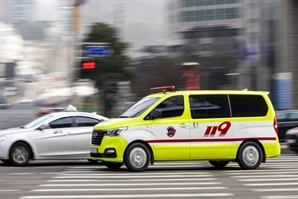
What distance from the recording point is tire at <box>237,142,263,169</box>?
48.4 feet

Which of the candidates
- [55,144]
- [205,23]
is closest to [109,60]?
[205,23]

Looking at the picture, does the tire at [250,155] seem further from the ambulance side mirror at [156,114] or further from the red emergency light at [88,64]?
the red emergency light at [88,64]

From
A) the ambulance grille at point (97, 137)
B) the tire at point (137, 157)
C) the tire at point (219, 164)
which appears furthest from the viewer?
the tire at point (219, 164)

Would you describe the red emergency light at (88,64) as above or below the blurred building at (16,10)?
below

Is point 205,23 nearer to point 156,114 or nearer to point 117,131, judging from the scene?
point 156,114

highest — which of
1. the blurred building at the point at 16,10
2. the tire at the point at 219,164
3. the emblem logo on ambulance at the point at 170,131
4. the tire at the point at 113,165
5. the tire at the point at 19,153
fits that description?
the blurred building at the point at 16,10

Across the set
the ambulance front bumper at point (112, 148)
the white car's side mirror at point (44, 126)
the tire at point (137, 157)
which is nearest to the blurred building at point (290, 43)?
the white car's side mirror at point (44, 126)

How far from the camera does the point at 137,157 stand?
46.3 feet

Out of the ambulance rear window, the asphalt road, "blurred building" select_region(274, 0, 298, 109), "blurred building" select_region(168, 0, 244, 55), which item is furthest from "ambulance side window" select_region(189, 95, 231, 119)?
"blurred building" select_region(168, 0, 244, 55)

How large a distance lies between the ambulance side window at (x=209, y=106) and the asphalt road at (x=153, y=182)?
50.6 inches

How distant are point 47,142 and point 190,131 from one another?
404 centimetres

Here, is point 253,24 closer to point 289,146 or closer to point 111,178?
point 289,146

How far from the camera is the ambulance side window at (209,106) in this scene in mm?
14641

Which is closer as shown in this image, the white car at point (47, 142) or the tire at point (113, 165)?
the tire at point (113, 165)
